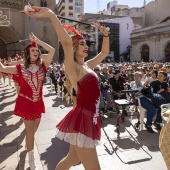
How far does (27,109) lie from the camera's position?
333 cm

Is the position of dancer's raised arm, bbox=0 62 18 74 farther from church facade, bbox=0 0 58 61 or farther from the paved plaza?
church facade, bbox=0 0 58 61

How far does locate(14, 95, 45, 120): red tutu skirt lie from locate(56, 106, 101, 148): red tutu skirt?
1200mm

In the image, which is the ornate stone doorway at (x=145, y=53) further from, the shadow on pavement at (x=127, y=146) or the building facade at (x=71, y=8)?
the building facade at (x=71, y=8)

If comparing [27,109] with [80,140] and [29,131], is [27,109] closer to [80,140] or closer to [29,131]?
[29,131]

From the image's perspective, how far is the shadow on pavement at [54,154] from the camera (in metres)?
3.74

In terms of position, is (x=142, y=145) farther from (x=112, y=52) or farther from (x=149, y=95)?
(x=112, y=52)

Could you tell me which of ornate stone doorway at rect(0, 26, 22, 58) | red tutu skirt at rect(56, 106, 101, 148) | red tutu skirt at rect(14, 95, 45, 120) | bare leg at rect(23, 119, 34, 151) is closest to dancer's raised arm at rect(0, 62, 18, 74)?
red tutu skirt at rect(14, 95, 45, 120)

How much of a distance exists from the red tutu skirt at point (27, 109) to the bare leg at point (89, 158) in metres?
1.41

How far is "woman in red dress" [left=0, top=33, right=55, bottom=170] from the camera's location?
3.34 meters

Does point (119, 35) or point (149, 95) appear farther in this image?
point (119, 35)

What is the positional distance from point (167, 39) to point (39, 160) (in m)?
32.3

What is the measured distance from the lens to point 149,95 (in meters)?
5.64

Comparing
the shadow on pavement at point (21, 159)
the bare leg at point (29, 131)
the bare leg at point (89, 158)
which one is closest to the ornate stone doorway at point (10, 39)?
the shadow on pavement at point (21, 159)

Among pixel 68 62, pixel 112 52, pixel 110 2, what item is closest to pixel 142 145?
pixel 68 62
